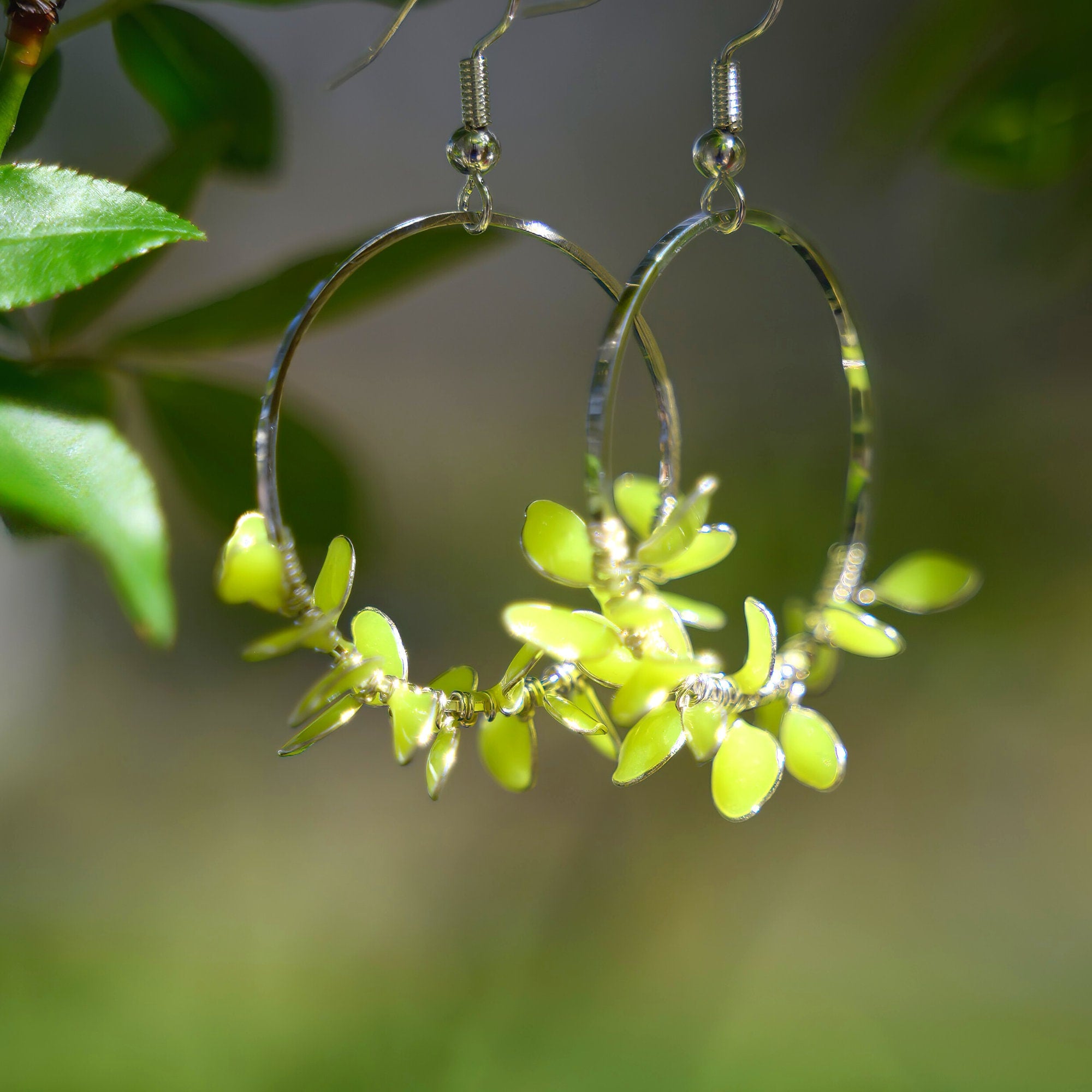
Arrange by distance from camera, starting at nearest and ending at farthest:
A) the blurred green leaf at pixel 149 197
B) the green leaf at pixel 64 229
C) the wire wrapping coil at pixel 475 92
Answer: the green leaf at pixel 64 229, the wire wrapping coil at pixel 475 92, the blurred green leaf at pixel 149 197

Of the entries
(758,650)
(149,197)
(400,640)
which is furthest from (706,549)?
(149,197)

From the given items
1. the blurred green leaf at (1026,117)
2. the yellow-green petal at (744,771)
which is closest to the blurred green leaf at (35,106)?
the yellow-green petal at (744,771)

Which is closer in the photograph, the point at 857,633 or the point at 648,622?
the point at 648,622

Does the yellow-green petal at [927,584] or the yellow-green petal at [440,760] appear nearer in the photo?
the yellow-green petal at [440,760]

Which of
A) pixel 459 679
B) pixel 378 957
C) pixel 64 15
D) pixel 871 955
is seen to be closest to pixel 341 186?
pixel 64 15

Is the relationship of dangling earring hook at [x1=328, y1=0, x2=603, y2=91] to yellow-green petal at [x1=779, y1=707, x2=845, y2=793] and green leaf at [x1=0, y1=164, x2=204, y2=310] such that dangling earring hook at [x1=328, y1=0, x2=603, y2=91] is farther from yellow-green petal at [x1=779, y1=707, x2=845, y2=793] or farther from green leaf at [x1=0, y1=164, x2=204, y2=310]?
yellow-green petal at [x1=779, y1=707, x2=845, y2=793]

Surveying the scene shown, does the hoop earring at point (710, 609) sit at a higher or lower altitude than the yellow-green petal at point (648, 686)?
higher

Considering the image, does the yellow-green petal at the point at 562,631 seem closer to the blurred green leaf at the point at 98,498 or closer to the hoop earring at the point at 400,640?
the hoop earring at the point at 400,640

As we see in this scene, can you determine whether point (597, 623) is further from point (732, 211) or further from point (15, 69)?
point (15, 69)
